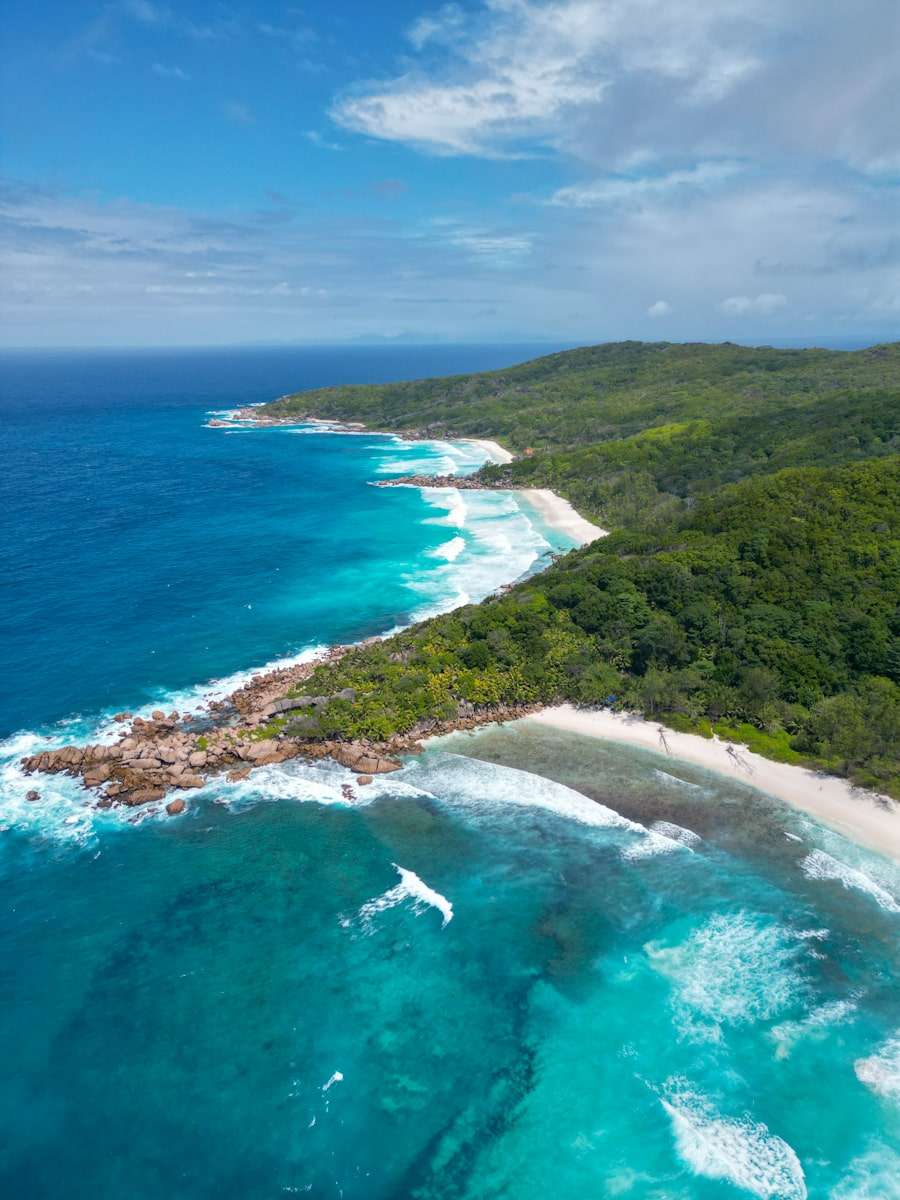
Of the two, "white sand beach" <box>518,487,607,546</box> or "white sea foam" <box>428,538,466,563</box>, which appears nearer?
"white sea foam" <box>428,538,466,563</box>

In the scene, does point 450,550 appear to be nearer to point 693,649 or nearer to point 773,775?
point 693,649

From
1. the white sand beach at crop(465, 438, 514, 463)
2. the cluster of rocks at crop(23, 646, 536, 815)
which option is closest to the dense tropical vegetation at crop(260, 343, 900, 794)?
the cluster of rocks at crop(23, 646, 536, 815)

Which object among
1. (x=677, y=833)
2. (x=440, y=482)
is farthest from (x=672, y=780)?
(x=440, y=482)

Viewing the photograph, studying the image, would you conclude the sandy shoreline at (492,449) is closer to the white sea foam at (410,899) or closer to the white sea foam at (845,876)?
the white sea foam at (845,876)

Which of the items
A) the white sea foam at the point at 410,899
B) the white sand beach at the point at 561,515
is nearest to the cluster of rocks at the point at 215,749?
the white sea foam at the point at 410,899

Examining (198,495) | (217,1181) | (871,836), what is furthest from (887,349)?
(217,1181)

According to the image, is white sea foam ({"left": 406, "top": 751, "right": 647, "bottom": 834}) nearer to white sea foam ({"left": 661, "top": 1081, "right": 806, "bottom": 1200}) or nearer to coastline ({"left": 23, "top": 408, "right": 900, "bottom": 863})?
coastline ({"left": 23, "top": 408, "right": 900, "bottom": 863})

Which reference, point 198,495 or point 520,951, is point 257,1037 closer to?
point 520,951

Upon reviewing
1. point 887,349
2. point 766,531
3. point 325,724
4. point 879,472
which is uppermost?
point 887,349
